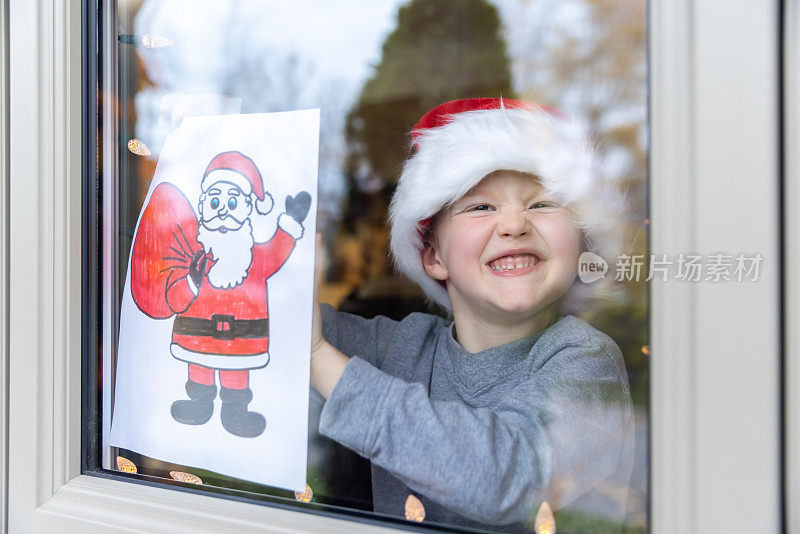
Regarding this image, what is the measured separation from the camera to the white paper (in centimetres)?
71

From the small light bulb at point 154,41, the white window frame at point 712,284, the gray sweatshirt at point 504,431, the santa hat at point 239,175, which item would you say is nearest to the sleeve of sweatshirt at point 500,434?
the gray sweatshirt at point 504,431

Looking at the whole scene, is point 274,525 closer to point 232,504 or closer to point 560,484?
point 232,504

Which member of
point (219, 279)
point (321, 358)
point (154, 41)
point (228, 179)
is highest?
point (154, 41)

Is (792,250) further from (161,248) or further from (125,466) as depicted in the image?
(125,466)

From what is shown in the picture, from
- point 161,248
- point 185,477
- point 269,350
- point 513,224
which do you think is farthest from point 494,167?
point 185,477

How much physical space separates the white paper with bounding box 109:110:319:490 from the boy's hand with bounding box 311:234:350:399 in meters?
0.01

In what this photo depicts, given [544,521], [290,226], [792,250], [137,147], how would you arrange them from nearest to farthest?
[792,250] → [544,521] → [290,226] → [137,147]

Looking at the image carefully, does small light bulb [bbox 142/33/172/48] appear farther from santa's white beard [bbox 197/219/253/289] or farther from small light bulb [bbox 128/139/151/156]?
santa's white beard [bbox 197/219/253/289]

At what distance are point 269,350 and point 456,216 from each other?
0.32 metres

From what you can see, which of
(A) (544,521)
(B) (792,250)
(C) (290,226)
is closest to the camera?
(B) (792,250)

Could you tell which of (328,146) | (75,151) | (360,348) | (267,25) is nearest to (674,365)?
(360,348)

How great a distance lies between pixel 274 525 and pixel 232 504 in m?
0.08

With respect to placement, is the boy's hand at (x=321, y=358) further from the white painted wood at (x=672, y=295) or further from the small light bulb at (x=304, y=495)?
the white painted wood at (x=672, y=295)

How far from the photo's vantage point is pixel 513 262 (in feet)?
2.44
